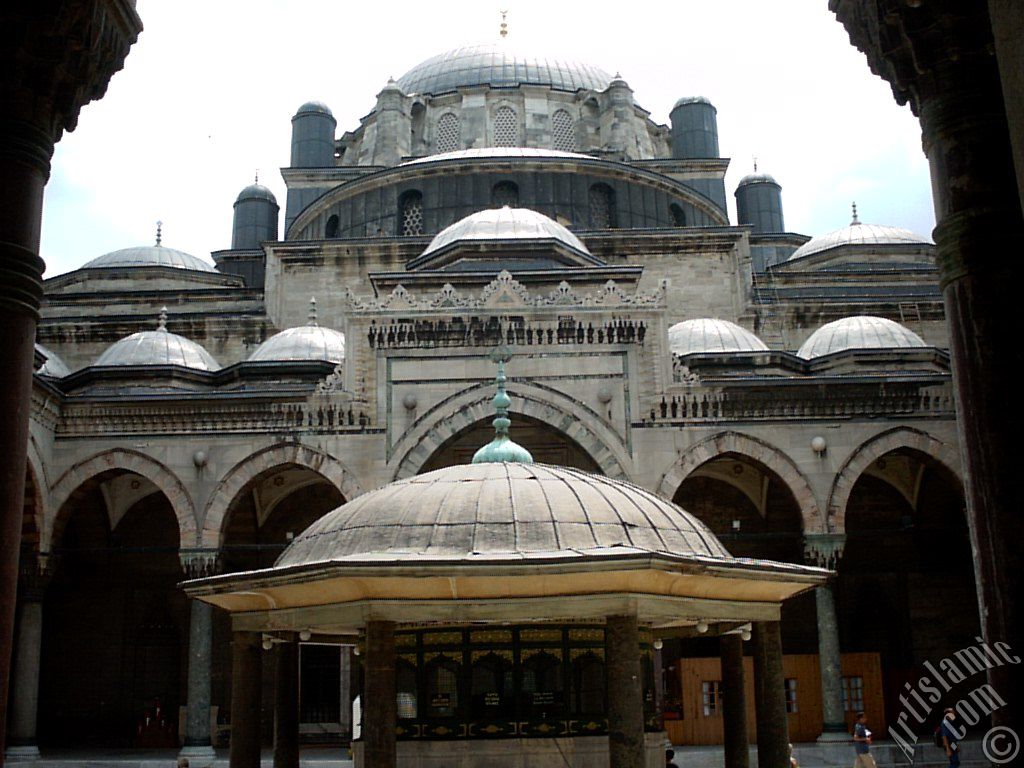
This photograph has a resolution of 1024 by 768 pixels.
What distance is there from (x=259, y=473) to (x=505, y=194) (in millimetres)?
10558

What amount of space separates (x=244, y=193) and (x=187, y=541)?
51.9 feet

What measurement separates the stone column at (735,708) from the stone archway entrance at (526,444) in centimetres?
917

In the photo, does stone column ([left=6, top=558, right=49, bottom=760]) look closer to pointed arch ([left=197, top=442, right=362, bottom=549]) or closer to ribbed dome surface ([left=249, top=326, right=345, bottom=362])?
pointed arch ([left=197, top=442, right=362, bottom=549])

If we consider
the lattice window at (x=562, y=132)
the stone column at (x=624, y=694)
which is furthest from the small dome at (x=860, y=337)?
the stone column at (x=624, y=694)

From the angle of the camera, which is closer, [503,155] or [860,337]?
→ [860,337]

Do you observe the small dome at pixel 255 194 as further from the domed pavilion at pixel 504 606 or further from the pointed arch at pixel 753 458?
the domed pavilion at pixel 504 606

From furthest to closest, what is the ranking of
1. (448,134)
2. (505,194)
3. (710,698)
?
(448,134) < (505,194) < (710,698)

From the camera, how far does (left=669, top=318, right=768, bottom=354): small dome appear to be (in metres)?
21.1

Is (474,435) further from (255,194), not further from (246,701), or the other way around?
(255,194)

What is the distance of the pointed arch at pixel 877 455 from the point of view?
18047mm

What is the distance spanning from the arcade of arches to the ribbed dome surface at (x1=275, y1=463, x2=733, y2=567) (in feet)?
38.8

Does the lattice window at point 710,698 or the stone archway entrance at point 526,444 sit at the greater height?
the stone archway entrance at point 526,444

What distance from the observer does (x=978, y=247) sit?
4.85 metres

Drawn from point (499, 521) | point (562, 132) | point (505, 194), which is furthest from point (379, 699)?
point (562, 132)
